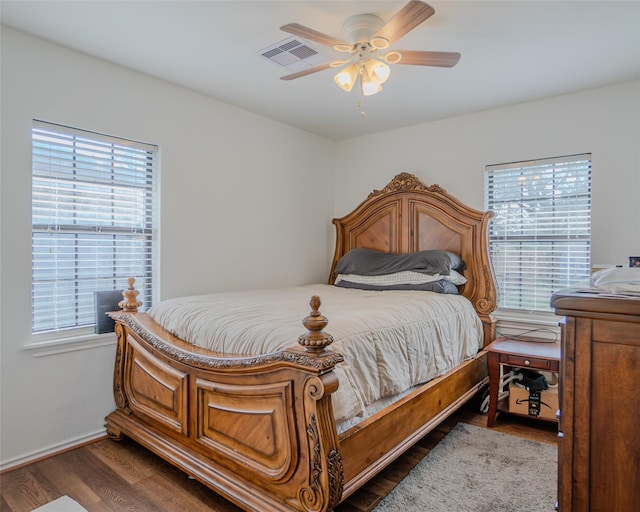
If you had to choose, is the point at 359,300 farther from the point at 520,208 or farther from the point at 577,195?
the point at 577,195

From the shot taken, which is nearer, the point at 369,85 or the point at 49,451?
the point at 369,85

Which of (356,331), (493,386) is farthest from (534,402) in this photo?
(356,331)

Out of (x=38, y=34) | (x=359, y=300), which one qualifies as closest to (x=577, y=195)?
(x=359, y=300)

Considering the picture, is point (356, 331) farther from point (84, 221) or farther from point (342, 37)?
point (84, 221)

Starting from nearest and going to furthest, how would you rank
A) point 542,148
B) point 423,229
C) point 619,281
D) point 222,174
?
point 619,281 → point 542,148 → point 222,174 → point 423,229

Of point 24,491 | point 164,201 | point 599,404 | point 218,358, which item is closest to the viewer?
point 599,404

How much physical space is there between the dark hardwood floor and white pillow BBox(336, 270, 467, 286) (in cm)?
127

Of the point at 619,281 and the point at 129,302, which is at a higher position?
the point at 619,281

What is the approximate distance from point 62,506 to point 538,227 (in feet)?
12.0

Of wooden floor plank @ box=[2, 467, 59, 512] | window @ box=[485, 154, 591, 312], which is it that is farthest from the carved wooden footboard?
window @ box=[485, 154, 591, 312]

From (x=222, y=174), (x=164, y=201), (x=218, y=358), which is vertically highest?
(x=222, y=174)

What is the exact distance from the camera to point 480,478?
2100mm

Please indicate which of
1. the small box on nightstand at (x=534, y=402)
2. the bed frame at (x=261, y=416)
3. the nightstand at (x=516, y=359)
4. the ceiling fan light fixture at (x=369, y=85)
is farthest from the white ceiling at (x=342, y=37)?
the small box on nightstand at (x=534, y=402)

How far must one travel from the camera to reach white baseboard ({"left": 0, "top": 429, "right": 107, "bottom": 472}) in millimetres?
2242
